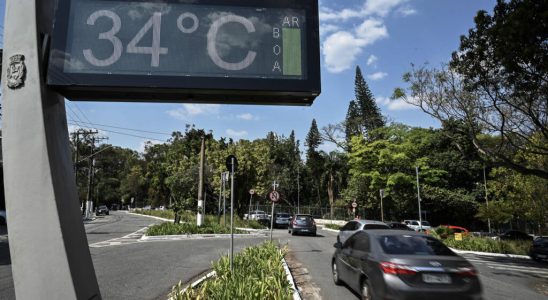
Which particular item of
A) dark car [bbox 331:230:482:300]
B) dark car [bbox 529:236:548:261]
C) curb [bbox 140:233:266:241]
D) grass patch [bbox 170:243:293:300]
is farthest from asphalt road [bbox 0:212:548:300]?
curb [bbox 140:233:266:241]

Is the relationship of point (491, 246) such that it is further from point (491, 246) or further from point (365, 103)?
point (365, 103)

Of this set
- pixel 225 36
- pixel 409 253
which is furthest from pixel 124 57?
pixel 409 253

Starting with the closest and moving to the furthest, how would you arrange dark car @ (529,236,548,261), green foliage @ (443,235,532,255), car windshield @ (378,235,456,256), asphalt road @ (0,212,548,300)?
car windshield @ (378,235,456,256), asphalt road @ (0,212,548,300), dark car @ (529,236,548,261), green foliage @ (443,235,532,255)

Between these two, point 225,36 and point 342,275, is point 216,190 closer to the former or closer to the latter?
point 342,275

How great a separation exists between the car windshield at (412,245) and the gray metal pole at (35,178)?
5.27 m

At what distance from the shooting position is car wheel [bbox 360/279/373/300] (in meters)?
6.88

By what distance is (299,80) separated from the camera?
2.98 metres

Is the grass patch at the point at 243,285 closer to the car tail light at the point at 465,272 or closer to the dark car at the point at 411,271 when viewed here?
the dark car at the point at 411,271

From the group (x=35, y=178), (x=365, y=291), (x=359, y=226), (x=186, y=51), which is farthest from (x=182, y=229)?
(x=186, y=51)

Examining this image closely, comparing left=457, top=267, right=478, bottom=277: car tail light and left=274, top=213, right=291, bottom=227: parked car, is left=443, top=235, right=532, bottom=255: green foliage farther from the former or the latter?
left=274, top=213, right=291, bottom=227: parked car

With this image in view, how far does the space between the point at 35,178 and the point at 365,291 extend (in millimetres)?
5980

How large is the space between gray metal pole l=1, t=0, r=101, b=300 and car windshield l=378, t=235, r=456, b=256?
5.27m

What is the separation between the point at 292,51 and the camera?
120 inches

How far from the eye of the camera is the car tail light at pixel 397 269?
617 centimetres
